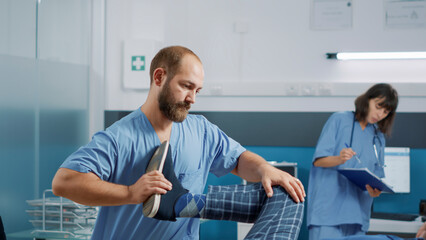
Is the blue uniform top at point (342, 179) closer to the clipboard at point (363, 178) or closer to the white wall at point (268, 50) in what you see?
the clipboard at point (363, 178)

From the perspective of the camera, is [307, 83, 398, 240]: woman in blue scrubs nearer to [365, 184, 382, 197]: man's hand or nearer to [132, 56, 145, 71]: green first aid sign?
[365, 184, 382, 197]: man's hand

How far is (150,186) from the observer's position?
4.27 feet

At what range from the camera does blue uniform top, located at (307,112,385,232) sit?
300cm

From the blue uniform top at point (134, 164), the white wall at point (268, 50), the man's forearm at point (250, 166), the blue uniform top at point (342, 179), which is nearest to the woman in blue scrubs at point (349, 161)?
the blue uniform top at point (342, 179)

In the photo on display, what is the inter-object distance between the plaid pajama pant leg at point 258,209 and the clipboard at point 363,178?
139 cm

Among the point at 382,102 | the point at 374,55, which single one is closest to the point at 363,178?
the point at 382,102

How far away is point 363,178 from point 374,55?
1476 mm

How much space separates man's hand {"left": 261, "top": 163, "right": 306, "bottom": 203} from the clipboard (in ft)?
4.41

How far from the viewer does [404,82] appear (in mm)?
3914

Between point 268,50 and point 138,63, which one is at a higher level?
point 268,50

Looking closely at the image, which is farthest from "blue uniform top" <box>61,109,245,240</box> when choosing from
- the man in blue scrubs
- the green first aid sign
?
the green first aid sign

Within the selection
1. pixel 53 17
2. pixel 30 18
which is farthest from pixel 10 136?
pixel 53 17

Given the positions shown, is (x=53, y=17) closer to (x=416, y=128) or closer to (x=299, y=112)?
(x=299, y=112)

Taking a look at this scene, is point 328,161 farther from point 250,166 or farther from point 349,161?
point 250,166
